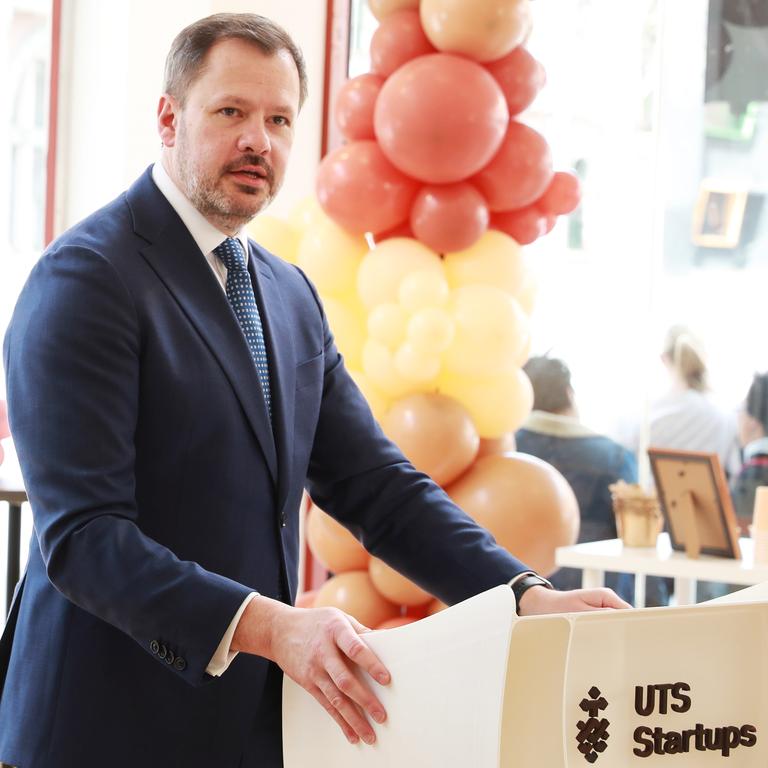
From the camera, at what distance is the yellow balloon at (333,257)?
122 inches

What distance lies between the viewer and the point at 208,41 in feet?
4.30

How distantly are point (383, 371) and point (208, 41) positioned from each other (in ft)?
5.80

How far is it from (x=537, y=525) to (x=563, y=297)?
55.7 inches

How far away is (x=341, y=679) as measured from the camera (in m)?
0.95

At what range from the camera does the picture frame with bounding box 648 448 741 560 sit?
119 inches

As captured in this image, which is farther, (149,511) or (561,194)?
(561,194)

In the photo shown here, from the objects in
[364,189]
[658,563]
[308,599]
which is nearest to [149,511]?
[364,189]

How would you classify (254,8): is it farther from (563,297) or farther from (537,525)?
(537,525)

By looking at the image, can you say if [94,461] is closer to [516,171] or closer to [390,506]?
[390,506]

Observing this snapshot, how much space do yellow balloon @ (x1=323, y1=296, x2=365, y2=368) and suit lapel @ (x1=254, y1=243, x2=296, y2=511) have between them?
5.30ft

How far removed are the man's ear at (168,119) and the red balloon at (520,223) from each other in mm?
1850

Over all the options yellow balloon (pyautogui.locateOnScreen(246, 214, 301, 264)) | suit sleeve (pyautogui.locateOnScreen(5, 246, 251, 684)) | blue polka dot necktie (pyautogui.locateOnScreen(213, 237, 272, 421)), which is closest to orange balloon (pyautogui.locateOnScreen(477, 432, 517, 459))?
yellow balloon (pyautogui.locateOnScreen(246, 214, 301, 264))

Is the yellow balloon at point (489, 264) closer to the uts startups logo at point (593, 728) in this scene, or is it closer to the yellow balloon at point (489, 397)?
the yellow balloon at point (489, 397)

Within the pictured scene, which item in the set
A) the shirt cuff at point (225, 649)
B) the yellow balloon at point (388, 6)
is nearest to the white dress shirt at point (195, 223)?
the shirt cuff at point (225, 649)
